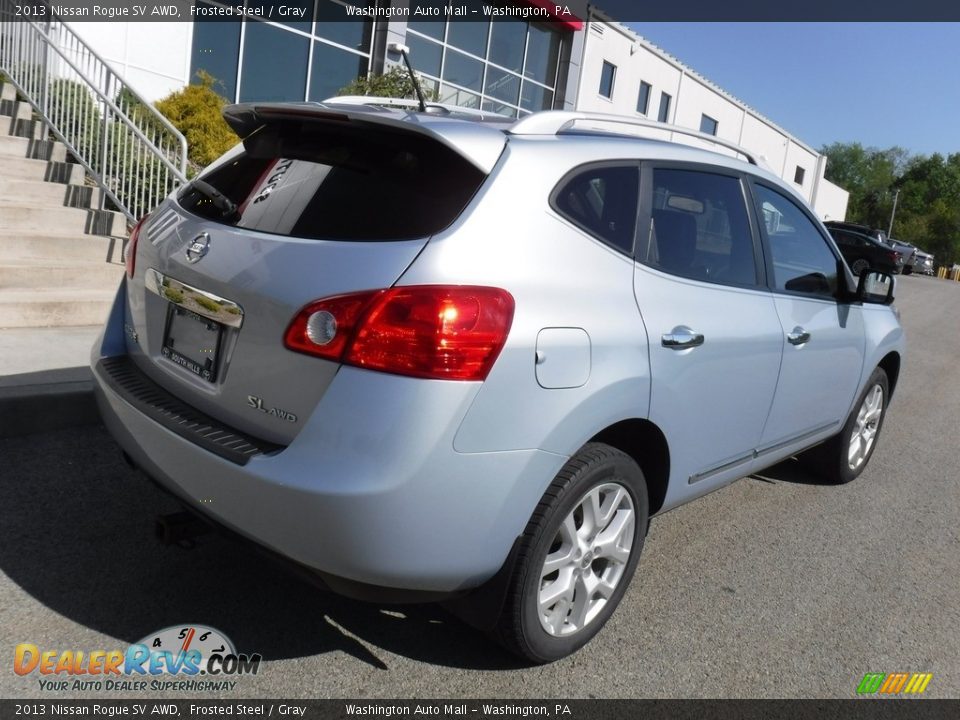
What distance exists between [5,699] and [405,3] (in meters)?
16.7

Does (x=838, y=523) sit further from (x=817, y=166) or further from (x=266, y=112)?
(x=817, y=166)

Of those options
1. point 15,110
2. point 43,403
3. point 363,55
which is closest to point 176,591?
point 43,403

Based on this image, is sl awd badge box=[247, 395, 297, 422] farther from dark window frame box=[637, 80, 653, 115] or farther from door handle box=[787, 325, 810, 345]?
dark window frame box=[637, 80, 653, 115]

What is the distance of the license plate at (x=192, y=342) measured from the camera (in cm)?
265

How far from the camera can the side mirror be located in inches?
183

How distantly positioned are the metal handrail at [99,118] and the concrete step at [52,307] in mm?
1512

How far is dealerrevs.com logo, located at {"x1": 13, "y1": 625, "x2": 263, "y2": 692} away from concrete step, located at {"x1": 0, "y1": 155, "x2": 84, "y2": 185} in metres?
6.00

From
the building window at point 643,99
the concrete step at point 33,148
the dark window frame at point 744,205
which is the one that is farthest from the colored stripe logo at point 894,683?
the building window at point 643,99

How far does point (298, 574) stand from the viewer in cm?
244

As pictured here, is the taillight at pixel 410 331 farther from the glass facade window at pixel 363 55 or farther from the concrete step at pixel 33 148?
the glass facade window at pixel 363 55

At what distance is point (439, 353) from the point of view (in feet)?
7.64

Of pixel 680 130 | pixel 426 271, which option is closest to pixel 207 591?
pixel 426 271

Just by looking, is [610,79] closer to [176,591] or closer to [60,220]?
[60,220]

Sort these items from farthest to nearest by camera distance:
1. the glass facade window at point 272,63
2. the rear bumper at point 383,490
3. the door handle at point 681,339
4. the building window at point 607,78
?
the building window at point 607,78 → the glass facade window at point 272,63 → the door handle at point 681,339 → the rear bumper at point 383,490
